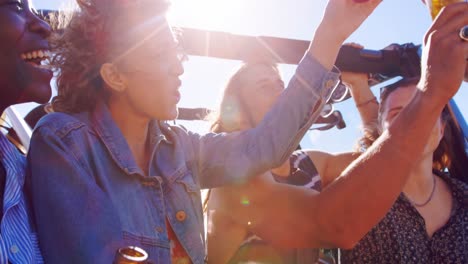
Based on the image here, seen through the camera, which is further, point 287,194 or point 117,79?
point 287,194

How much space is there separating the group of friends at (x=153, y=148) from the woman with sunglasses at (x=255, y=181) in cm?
6

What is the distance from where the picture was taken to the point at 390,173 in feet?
4.75

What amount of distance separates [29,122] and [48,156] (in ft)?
3.05

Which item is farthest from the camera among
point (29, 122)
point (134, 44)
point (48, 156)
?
point (29, 122)

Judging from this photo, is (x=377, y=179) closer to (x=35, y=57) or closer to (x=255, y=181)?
(x=255, y=181)

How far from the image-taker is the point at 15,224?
117cm

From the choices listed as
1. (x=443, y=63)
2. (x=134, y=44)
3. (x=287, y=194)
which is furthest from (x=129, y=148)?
(x=443, y=63)

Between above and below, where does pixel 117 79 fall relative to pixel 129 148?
above

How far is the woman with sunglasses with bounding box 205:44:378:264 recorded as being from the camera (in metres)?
1.96

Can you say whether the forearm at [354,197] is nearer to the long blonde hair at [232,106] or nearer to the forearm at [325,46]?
the forearm at [325,46]

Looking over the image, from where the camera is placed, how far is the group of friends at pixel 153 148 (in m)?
1.21

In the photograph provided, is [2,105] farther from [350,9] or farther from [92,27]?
[350,9]

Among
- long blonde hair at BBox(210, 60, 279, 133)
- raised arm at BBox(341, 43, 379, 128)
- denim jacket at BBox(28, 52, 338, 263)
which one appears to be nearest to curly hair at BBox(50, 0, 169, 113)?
denim jacket at BBox(28, 52, 338, 263)

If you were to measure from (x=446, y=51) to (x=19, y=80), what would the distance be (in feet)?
3.68
